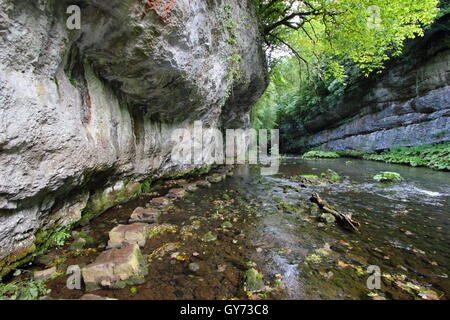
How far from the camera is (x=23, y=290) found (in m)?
2.43

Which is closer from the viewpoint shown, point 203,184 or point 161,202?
point 161,202

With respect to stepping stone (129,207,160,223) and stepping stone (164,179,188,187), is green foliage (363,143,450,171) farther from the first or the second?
stepping stone (129,207,160,223)

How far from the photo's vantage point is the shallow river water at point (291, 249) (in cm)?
266

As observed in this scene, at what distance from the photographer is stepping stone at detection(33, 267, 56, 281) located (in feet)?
8.82

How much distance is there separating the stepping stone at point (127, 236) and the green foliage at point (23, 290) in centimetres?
98

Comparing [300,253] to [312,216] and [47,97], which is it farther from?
[47,97]

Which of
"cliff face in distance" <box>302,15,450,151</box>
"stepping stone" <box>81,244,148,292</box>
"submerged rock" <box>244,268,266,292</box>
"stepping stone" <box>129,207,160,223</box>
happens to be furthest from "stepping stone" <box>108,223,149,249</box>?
"cliff face in distance" <box>302,15,450,151</box>

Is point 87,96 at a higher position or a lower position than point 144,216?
higher

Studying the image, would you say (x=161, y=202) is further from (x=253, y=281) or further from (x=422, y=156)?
(x=422, y=156)

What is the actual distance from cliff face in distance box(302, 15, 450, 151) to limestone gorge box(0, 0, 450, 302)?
31.0ft

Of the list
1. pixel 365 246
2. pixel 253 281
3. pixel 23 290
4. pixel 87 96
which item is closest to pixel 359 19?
pixel 365 246

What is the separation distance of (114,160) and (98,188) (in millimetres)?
765

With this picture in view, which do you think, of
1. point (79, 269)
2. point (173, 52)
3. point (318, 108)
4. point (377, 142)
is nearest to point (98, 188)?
point (79, 269)

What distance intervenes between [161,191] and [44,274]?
4.48 m
